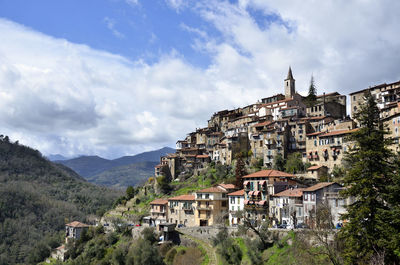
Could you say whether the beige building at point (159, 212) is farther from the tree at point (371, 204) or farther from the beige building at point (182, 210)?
the tree at point (371, 204)

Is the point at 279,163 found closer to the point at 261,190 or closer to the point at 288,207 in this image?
the point at 261,190

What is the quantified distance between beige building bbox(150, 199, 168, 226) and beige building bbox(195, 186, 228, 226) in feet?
41.9

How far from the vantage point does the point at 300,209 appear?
56.9 m

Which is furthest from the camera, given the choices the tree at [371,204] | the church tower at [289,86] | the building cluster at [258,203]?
the church tower at [289,86]

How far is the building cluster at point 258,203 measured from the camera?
54.3m

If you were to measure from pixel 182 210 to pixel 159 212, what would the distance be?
8500mm

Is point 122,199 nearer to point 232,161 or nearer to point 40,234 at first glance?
point 232,161

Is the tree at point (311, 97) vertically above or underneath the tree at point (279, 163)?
above

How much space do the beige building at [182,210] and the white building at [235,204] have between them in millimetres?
10596

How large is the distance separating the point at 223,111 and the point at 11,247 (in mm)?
96870

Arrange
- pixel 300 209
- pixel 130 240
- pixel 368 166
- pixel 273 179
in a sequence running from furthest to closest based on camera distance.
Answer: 1. pixel 130 240
2. pixel 273 179
3. pixel 300 209
4. pixel 368 166

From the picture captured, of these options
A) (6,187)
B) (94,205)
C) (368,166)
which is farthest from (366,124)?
(6,187)

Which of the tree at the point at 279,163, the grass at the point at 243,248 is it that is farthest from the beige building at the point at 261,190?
the tree at the point at 279,163

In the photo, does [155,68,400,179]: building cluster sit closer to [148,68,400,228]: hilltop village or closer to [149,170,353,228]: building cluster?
[148,68,400,228]: hilltop village
